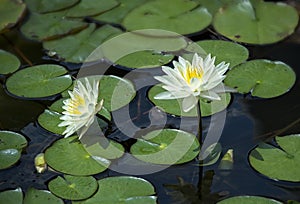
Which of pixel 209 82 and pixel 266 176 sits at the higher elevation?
pixel 209 82

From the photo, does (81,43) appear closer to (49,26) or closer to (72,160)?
(49,26)

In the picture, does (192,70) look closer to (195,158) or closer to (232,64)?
(195,158)

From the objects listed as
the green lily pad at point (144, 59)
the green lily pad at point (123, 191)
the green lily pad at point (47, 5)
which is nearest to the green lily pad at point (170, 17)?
the green lily pad at point (144, 59)

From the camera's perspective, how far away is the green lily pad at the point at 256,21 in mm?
2465

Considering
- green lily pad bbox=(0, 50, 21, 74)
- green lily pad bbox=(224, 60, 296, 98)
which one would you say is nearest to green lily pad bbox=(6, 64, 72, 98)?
green lily pad bbox=(0, 50, 21, 74)

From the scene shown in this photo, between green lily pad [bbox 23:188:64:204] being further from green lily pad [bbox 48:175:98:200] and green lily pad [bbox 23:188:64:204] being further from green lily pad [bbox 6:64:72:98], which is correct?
green lily pad [bbox 6:64:72:98]

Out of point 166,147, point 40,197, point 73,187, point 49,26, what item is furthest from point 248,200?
point 49,26

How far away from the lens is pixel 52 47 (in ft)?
8.16

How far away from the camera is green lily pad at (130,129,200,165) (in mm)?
→ 1911

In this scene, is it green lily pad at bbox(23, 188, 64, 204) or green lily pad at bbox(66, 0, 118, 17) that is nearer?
green lily pad at bbox(23, 188, 64, 204)

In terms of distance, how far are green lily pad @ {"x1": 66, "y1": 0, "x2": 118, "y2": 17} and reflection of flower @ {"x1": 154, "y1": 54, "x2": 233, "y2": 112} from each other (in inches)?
38.0

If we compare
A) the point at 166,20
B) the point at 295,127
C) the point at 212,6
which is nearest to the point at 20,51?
the point at 166,20

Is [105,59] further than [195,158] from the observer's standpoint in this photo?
Yes

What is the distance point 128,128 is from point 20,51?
28.8 inches
